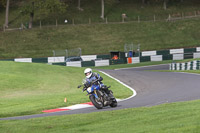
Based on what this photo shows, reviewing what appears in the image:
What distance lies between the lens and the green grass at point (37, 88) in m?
16.1

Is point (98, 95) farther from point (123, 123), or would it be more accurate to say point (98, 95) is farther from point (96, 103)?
point (123, 123)

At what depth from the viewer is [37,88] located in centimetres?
2264

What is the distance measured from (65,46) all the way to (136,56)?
45.9 ft

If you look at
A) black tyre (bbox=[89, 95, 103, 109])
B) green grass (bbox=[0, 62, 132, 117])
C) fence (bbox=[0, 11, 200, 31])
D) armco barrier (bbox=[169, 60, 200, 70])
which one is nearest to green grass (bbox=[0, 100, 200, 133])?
black tyre (bbox=[89, 95, 103, 109])

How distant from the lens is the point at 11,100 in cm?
1827

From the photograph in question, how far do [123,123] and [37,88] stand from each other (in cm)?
1360

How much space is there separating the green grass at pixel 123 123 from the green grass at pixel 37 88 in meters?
3.80

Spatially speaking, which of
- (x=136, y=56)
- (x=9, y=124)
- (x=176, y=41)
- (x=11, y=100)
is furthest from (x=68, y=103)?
(x=176, y=41)

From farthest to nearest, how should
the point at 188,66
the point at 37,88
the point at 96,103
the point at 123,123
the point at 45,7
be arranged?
the point at 45,7
the point at 188,66
the point at 37,88
the point at 96,103
the point at 123,123

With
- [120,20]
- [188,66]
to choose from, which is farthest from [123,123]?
[120,20]

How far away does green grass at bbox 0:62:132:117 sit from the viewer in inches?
633

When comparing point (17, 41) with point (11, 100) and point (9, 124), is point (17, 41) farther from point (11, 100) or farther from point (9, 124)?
point (9, 124)

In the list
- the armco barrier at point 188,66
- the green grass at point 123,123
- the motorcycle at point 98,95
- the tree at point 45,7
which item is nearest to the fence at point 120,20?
the tree at point 45,7

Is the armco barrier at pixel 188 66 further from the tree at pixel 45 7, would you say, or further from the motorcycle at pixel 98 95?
the tree at pixel 45 7
